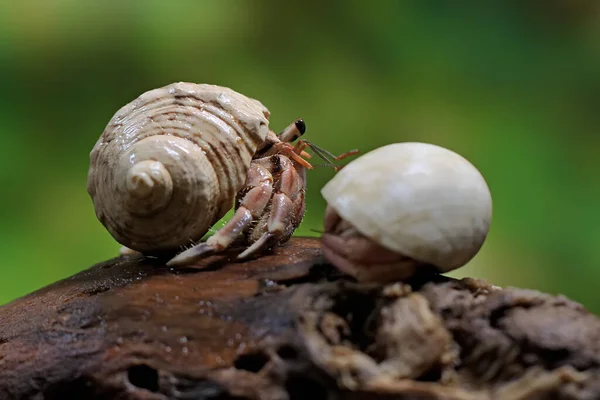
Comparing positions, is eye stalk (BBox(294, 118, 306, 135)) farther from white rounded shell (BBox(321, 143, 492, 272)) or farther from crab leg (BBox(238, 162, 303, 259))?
white rounded shell (BBox(321, 143, 492, 272))

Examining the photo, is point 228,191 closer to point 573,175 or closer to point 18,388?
point 18,388

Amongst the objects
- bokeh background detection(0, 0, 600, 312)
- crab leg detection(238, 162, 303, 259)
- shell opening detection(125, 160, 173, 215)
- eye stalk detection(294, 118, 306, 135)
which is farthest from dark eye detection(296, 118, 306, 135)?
shell opening detection(125, 160, 173, 215)

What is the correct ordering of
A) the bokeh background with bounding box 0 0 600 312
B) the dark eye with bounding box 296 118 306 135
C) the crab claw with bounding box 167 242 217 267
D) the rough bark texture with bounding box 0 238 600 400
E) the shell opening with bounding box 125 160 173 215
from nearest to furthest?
the rough bark texture with bounding box 0 238 600 400 → the shell opening with bounding box 125 160 173 215 → the crab claw with bounding box 167 242 217 267 → the dark eye with bounding box 296 118 306 135 → the bokeh background with bounding box 0 0 600 312

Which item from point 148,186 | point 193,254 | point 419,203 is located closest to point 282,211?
point 193,254

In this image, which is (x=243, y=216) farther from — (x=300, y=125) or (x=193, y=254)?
(x=300, y=125)

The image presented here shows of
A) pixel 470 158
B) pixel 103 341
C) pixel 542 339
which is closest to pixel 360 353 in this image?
pixel 542 339

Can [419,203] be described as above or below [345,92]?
below

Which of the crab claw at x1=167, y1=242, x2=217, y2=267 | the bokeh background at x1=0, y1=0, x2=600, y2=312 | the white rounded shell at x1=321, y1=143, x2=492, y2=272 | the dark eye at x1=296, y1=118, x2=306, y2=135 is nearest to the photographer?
the white rounded shell at x1=321, y1=143, x2=492, y2=272

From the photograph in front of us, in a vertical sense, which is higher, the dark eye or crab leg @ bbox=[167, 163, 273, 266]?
the dark eye
